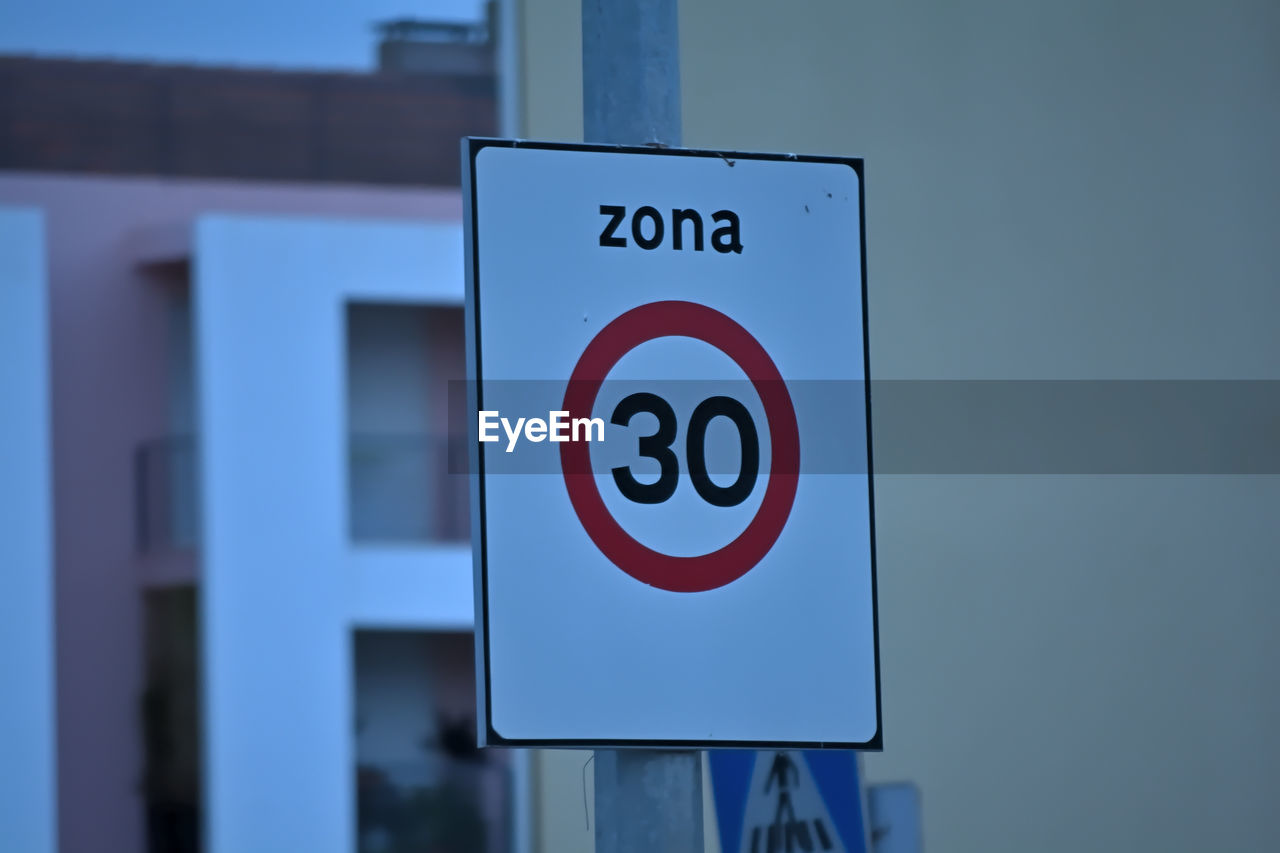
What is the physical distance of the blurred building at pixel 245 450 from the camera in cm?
1253

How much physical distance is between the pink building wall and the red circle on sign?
11779 millimetres

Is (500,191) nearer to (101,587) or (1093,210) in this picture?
(1093,210)

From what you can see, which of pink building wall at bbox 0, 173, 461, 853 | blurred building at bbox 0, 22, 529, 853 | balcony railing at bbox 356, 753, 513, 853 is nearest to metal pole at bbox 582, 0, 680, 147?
blurred building at bbox 0, 22, 529, 853

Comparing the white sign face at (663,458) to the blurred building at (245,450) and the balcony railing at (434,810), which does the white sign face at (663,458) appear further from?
the balcony railing at (434,810)

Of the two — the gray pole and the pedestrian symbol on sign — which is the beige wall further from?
the gray pole

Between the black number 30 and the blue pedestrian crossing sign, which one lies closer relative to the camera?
the black number 30

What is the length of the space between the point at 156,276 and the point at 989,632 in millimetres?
9780

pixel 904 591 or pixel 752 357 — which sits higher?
pixel 752 357

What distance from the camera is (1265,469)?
594 cm

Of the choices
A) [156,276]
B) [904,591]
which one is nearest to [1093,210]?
[904,591]

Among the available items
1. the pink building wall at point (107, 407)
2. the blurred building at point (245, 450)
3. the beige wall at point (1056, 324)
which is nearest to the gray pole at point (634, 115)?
the beige wall at point (1056, 324)

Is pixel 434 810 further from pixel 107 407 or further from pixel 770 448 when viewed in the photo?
pixel 770 448

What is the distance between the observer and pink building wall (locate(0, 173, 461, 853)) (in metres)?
13.4

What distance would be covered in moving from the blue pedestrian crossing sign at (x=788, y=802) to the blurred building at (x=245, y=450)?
373 inches
